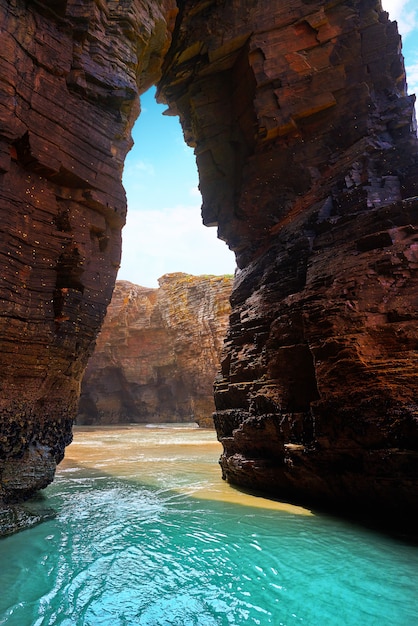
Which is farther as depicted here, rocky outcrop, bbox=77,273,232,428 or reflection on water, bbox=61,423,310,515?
rocky outcrop, bbox=77,273,232,428

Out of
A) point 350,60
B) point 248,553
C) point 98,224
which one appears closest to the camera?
point 248,553

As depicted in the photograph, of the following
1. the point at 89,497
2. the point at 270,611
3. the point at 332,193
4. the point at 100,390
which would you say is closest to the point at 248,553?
the point at 270,611

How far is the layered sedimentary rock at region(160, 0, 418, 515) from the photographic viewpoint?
20.3ft

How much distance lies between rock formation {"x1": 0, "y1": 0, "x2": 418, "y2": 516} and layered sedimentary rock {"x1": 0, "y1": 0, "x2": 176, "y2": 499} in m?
0.04

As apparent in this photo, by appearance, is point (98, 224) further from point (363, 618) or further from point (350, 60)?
point (350, 60)

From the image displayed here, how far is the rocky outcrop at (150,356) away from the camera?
120 ft

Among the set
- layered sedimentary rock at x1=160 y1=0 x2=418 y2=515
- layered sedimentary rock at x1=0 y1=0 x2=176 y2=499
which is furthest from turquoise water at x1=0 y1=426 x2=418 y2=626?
layered sedimentary rock at x1=0 y1=0 x2=176 y2=499

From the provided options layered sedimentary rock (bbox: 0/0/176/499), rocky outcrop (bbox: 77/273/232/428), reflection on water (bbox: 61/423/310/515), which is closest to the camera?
layered sedimentary rock (bbox: 0/0/176/499)

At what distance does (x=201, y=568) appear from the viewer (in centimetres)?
439

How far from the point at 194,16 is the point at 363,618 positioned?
18269mm

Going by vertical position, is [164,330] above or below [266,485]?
above

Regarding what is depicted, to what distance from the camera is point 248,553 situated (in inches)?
192

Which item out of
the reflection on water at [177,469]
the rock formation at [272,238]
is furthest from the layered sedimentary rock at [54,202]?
the reflection on water at [177,469]

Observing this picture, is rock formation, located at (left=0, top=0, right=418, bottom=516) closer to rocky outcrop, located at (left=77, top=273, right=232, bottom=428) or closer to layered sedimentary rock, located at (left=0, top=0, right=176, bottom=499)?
layered sedimentary rock, located at (left=0, top=0, right=176, bottom=499)
